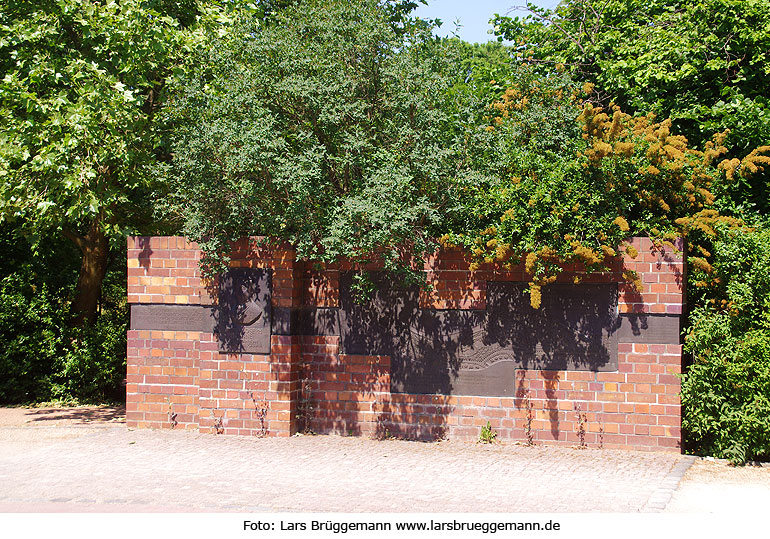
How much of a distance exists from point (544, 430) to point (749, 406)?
2376mm

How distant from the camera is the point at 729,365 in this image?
888 cm

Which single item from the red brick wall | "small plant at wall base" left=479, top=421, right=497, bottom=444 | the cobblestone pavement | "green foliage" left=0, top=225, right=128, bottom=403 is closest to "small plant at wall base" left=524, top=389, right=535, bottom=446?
the red brick wall

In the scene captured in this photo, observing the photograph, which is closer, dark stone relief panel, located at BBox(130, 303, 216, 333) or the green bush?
dark stone relief panel, located at BBox(130, 303, 216, 333)

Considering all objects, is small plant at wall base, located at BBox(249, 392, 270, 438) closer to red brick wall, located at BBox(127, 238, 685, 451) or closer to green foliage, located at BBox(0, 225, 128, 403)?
red brick wall, located at BBox(127, 238, 685, 451)

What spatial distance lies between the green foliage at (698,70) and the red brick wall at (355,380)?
3015mm

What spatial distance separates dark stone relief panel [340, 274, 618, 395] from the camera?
971 cm

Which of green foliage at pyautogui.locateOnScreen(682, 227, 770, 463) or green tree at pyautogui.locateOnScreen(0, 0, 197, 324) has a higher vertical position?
green tree at pyautogui.locateOnScreen(0, 0, 197, 324)

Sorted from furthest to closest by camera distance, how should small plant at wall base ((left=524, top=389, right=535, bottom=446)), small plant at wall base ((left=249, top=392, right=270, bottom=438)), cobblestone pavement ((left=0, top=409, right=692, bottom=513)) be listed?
small plant at wall base ((left=249, top=392, right=270, bottom=438)) → small plant at wall base ((left=524, top=389, right=535, bottom=446)) → cobblestone pavement ((left=0, top=409, right=692, bottom=513))

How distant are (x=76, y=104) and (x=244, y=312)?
149 inches

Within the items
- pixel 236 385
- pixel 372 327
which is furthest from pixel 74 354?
pixel 372 327

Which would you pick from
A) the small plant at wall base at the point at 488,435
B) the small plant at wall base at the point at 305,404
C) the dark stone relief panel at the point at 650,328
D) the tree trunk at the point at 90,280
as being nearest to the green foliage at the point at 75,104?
the tree trunk at the point at 90,280

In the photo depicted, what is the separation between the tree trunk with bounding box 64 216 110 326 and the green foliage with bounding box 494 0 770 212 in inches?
351

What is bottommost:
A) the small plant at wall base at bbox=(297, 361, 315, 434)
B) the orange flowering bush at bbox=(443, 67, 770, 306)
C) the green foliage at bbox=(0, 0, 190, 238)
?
the small plant at wall base at bbox=(297, 361, 315, 434)

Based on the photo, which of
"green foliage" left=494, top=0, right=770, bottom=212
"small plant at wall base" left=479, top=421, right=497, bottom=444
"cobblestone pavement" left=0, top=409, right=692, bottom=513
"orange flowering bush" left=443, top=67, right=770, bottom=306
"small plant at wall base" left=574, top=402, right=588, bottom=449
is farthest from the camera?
"green foliage" left=494, top=0, right=770, bottom=212
